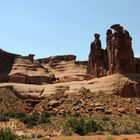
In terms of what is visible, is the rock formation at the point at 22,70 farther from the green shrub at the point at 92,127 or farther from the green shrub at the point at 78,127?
the green shrub at the point at 92,127

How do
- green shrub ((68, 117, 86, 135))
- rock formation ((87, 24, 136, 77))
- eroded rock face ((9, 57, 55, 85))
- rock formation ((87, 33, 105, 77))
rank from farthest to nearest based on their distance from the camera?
eroded rock face ((9, 57, 55, 85)) < rock formation ((87, 33, 105, 77)) < rock formation ((87, 24, 136, 77)) < green shrub ((68, 117, 86, 135))

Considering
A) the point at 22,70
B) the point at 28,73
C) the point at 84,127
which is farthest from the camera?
the point at 22,70

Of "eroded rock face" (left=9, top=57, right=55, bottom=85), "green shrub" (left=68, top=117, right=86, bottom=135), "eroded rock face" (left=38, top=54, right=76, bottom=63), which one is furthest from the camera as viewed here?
"eroded rock face" (left=38, top=54, right=76, bottom=63)

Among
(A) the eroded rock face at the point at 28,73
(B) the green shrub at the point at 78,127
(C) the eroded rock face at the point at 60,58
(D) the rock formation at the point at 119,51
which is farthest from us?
(C) the eroded rock face at the point at 60,58

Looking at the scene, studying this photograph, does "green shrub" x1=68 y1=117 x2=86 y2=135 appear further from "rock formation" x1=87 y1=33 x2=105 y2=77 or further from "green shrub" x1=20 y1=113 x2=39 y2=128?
"rock formation" x1=87 y1=33 x2=105 y2=77

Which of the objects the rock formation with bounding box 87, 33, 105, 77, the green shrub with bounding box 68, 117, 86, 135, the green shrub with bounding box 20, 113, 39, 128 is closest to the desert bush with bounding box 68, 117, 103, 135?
the green shrub with bounding box 68, 117, 86, 135

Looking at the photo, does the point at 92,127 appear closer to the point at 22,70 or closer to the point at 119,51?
the point at 119,51

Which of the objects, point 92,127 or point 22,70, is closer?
point 92,127

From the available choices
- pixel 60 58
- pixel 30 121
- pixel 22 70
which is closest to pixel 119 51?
pixel 30 121

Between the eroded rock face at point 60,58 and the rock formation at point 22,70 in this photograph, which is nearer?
the rock formation at point 22,70

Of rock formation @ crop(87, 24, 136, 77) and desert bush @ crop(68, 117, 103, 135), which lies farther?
rock formation @ crop(87, 24, 136, 77)

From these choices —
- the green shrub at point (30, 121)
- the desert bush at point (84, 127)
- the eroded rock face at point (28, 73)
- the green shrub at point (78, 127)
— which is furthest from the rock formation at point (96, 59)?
the desert bush at point (84, 127)

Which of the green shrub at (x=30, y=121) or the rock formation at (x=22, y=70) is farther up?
the rock formation at (x=22, y=70)

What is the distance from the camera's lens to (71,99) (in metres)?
68.4
